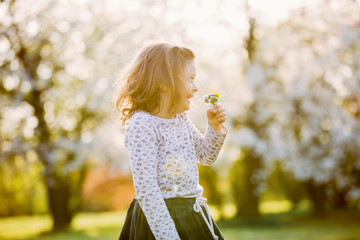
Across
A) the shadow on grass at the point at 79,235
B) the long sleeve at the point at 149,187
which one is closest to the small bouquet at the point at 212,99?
the long sleeve at the point at 149,187

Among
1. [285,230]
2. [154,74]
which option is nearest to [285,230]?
[285,230]

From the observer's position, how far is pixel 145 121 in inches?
84.8

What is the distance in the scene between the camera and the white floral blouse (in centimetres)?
204

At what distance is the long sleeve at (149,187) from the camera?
204cm

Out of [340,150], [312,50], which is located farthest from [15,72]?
[340,150]

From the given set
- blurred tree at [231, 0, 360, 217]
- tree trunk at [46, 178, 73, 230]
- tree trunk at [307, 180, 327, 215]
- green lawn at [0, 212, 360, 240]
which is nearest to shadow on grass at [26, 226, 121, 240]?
green lawn at [0, 212, 360, 240]

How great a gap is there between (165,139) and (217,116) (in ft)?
1.05

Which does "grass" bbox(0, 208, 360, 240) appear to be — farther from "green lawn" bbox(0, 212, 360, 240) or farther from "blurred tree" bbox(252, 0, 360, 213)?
"blurred tree" bbox(252, 0, 360, 213)

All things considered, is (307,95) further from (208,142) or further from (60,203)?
(60,203)

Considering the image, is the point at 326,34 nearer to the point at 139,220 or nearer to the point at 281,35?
the point at 281,35

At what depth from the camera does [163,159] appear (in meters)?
2.19

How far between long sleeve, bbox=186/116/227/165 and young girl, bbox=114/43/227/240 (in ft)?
0.27

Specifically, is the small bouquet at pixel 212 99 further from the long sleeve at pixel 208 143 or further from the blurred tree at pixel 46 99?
the blurred tree at pixel 46 99

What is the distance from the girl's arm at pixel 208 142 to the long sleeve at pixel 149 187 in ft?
1.34
